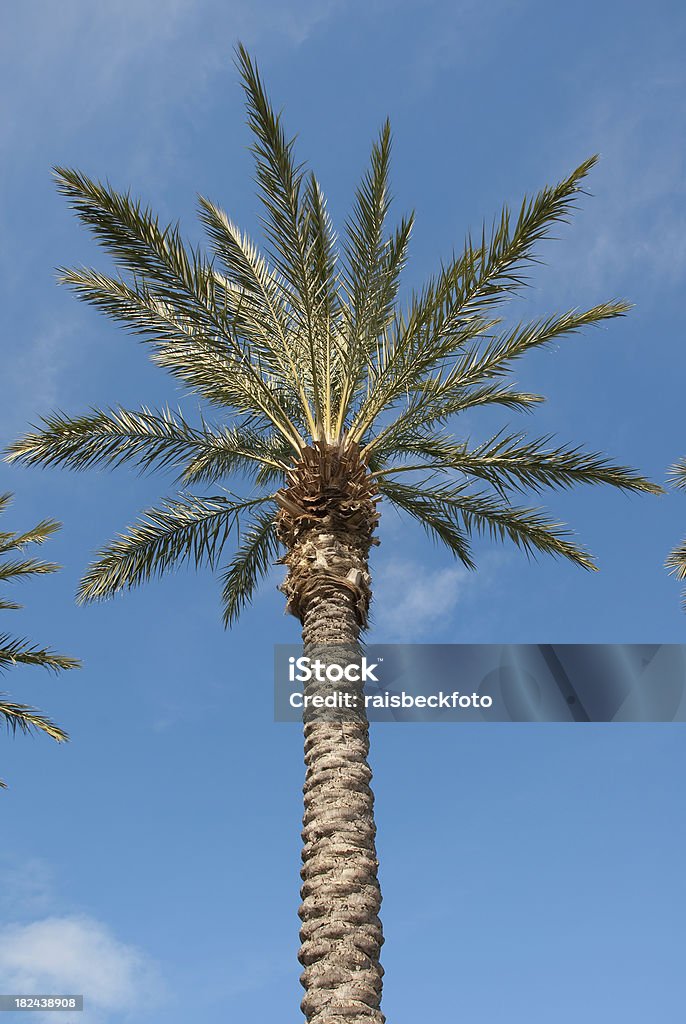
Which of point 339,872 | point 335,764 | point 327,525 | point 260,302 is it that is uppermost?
point 260,302

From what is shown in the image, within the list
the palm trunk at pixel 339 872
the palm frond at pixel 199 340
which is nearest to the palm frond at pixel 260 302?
the palm frond at pixel 199 340

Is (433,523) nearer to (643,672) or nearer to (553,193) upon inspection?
(643,672)

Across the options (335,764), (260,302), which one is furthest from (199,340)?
(335,764)

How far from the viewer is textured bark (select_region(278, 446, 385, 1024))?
767 cm

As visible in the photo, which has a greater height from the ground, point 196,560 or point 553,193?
point 553,193

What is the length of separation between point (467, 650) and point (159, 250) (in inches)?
236

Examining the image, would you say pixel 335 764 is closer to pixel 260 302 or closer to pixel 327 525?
pixel 327 525

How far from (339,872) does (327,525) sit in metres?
3.79

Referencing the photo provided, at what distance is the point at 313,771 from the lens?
9.02 metres

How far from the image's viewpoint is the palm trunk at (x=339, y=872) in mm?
7570

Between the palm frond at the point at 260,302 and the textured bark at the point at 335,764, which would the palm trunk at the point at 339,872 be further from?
the palm frond at the point at 260,302

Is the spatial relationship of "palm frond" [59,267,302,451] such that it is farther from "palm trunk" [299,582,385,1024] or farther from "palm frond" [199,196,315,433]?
"palm trunk" [299,582,385,1024]

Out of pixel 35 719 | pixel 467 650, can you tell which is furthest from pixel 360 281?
pixel 35 719

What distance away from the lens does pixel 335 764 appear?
29.2 ft
